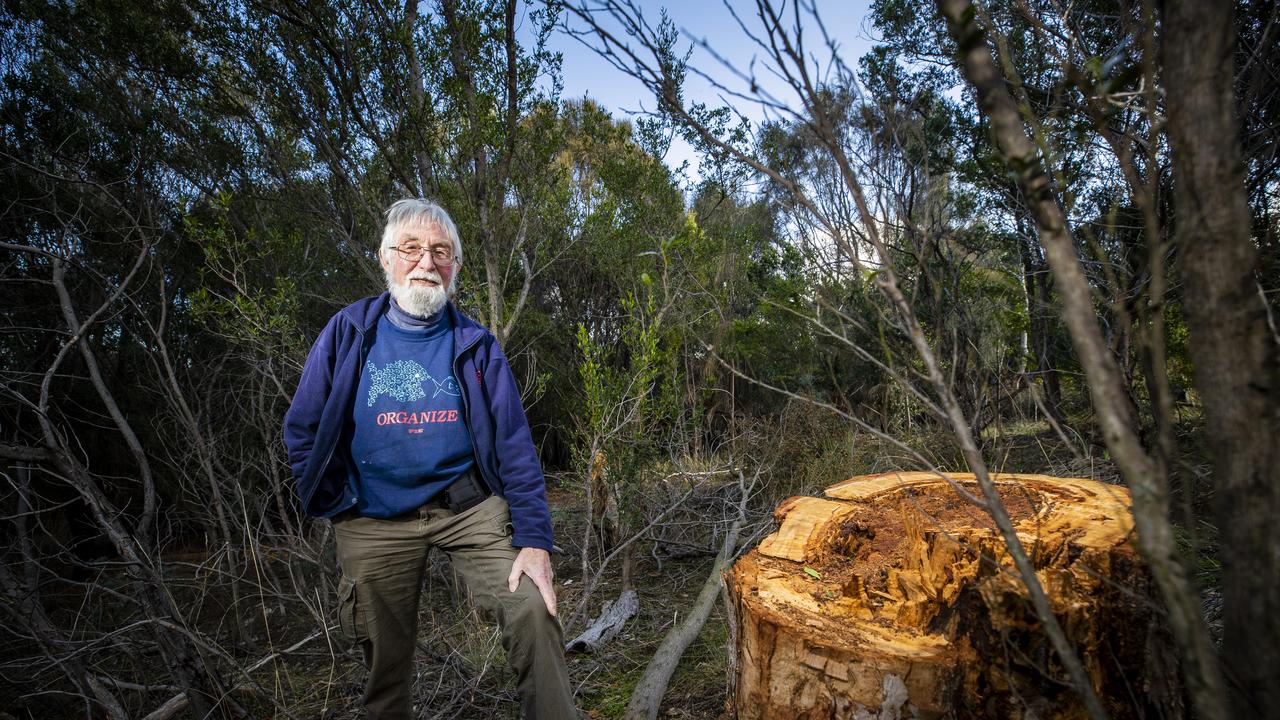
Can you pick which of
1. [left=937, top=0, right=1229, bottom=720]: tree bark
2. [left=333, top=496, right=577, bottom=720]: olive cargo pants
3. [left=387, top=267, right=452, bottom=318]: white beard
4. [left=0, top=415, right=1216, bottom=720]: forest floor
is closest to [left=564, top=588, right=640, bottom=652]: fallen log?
[left=0, top=415, right=1216, bottom=720]: forest floor

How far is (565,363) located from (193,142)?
5.21m

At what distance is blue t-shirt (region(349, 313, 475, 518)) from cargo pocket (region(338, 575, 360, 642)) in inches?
8.8

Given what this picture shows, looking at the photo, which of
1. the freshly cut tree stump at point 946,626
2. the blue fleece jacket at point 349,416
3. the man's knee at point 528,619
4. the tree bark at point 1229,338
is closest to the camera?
the tree bark at point 1229,338

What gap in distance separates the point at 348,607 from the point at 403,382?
728mm

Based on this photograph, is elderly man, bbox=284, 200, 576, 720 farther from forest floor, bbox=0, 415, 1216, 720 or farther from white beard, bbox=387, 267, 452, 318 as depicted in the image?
forest floor, bbox=0, 415, 1216, 720

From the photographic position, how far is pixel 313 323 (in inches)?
260

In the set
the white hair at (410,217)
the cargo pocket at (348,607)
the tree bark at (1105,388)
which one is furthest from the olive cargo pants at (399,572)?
the tree bark at (1105,388)

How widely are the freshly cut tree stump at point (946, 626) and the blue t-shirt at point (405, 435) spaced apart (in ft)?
3.23

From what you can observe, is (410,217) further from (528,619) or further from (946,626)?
(946,626)

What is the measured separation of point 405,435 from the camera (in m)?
1.99

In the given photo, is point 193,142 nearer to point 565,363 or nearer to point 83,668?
point 83,668

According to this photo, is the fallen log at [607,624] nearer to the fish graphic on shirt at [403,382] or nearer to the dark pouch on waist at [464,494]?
the dark pouch on waist at [464,494]

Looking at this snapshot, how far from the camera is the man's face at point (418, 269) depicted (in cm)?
213

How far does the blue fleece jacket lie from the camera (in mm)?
1978
